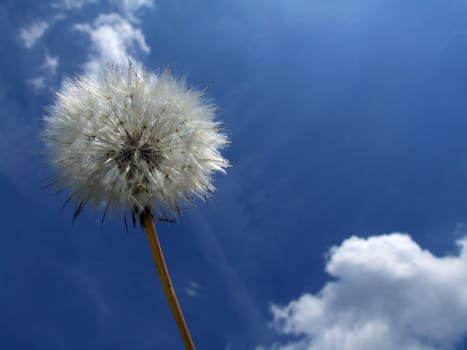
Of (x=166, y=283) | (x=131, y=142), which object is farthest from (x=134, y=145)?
(x=166, y=283)

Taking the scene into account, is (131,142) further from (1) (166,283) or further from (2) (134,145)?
(1) (166,283)

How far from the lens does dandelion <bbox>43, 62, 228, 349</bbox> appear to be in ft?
25.3

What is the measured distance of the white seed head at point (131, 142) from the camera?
7762mm

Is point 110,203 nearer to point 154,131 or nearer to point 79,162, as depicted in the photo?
point 79,162

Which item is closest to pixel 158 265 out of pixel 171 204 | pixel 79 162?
pixel 171 204

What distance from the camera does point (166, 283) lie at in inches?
289

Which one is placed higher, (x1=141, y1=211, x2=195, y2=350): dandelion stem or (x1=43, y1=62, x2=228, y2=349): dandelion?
(x1=43, y1=62, x2=228, y2=349): dandelion

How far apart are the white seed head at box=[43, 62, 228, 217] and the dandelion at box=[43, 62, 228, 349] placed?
0.02 meters

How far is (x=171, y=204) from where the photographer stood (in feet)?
26.6

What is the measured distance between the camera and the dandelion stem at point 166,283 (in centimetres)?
717

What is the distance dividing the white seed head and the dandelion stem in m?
0.47

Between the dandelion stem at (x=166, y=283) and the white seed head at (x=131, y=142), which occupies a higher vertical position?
the white seed head at (x=131, y=142)

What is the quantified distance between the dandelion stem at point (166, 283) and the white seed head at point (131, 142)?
473 mm

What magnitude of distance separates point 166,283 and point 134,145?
255 centimetres
